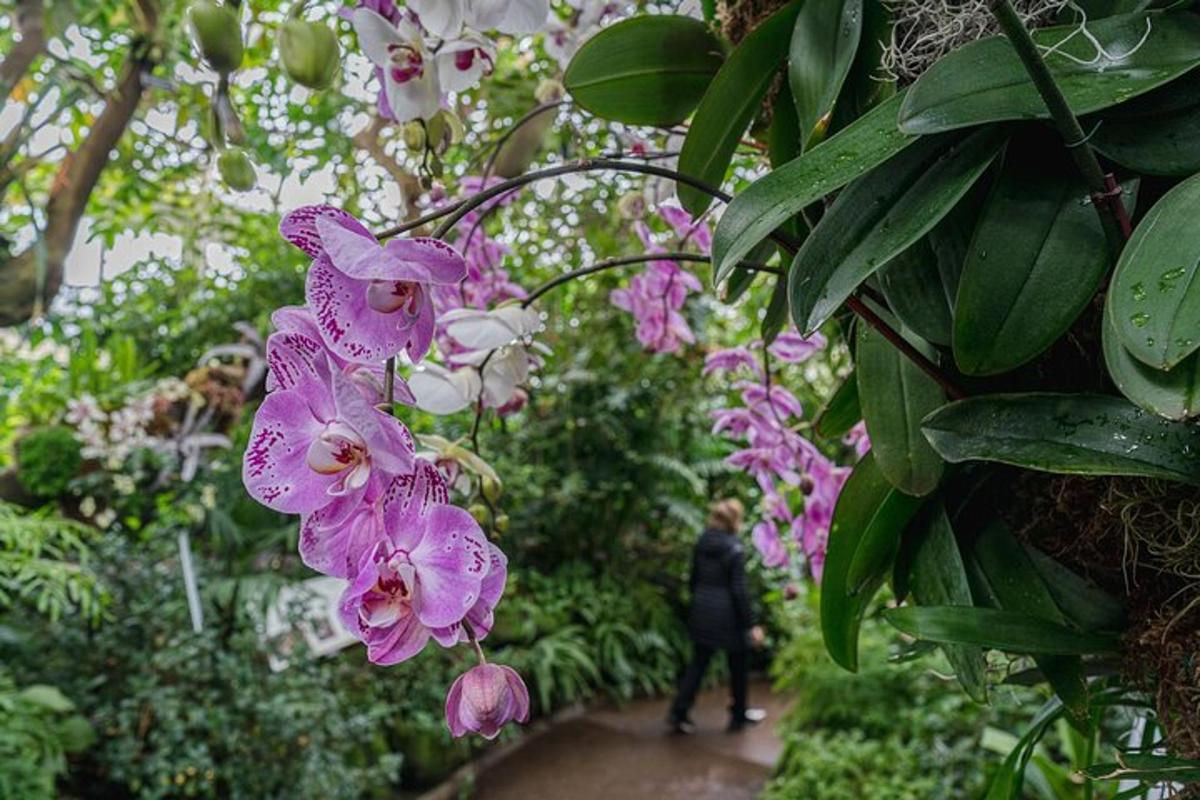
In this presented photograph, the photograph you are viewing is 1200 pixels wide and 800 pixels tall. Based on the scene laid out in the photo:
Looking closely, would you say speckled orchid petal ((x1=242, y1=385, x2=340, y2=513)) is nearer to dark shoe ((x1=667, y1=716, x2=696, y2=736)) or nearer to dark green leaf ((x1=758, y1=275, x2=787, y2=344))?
dark green leaf ((x1=758, y1=275, x2=787, y2=344))

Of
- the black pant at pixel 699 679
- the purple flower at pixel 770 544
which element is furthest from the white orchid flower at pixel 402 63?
the black pant at pixel 699 679

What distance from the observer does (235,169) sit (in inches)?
17.3

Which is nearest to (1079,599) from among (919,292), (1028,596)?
(1028,596)

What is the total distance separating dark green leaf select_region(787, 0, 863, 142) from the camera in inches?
16.0

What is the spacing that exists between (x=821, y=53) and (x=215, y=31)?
28cm

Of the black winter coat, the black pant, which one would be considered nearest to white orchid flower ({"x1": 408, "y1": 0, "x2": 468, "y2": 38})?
the black winter coat

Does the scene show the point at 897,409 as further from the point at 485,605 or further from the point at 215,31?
the point at 215,31

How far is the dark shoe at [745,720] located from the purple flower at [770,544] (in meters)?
2.86

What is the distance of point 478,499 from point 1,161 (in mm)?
1750

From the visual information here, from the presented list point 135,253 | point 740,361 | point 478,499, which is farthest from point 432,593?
point 135,253

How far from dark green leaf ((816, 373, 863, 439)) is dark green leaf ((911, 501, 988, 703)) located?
115mm

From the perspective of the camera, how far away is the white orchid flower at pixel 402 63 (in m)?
0.42

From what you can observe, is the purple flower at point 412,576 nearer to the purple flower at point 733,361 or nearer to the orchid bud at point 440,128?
the orchid bud at point 440,128

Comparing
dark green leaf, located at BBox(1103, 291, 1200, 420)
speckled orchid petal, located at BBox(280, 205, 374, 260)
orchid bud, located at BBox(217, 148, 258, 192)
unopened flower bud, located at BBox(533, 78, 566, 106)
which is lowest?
dark green leaf, located at BBox(1103, 291, 1200, 420)
